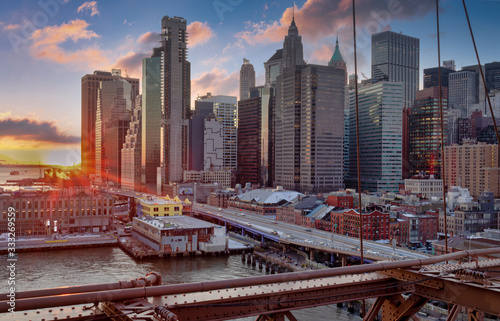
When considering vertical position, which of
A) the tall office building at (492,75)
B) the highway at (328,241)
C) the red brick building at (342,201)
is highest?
the tall office building at (492,75)

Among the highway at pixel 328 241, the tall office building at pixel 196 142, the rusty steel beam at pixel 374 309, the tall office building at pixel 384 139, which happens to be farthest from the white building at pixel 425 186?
the rusty steel beam at pixel 374 309

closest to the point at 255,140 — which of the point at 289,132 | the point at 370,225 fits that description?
the point at 289,132

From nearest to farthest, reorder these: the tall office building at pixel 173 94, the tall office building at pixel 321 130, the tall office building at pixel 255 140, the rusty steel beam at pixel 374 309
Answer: the rusty steel beam at pixel 374 309 → the tall office building at pixel 321 130 → the tall office building at pixel 173 94 → the tall office building at pixel 255 140

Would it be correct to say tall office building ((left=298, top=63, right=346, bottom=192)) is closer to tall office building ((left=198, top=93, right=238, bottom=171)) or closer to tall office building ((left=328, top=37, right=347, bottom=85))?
tall office building ((left=198, top=93, right=238, bottom=171))

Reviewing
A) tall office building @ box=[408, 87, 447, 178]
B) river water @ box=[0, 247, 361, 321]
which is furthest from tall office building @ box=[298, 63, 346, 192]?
river water @ box=[0, 247, 361, 321]

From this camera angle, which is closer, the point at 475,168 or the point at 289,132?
the point at 475,168

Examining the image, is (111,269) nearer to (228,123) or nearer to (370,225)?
(370,225)

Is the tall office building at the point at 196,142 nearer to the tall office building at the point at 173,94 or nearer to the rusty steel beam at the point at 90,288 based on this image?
the tall office building at the point at 173,94
